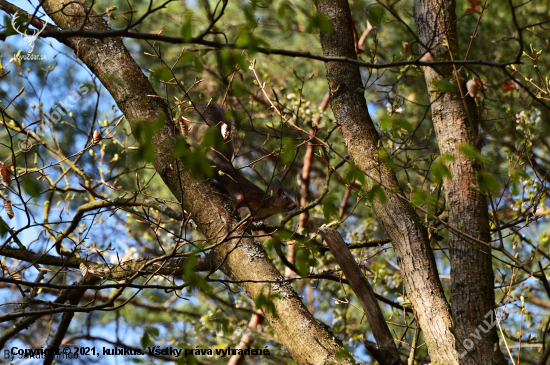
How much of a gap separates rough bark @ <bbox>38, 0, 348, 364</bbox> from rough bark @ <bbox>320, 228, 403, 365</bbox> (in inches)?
7.4

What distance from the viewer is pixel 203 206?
2.29m

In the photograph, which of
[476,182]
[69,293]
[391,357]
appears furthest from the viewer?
[69,293]

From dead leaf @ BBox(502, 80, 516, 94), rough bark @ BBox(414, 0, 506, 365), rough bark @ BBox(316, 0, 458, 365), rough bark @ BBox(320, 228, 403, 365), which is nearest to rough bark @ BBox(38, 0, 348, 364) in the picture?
rough bark @ BBox(320, 228, 403, 365)

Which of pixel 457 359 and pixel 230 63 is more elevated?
pixel 230 63

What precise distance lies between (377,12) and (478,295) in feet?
4.92

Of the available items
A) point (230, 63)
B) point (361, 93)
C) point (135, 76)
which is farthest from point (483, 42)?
point (230, 63)

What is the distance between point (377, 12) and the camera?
1305mm

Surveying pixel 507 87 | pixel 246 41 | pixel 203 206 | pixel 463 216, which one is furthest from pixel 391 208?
pixel 246 41

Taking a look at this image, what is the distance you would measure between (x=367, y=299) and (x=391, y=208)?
1.60 ft

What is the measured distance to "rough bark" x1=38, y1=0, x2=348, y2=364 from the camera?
6.40 feet

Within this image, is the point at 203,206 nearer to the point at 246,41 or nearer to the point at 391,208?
the point at 391,208

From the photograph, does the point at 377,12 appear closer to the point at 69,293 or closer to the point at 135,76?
the point at 135,76

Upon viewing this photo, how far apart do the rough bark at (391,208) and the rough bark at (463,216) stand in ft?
0.32

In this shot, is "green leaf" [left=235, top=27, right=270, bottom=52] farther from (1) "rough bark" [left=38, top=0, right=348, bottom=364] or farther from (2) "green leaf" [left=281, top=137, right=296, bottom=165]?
(1) "rough bark" [left=38, top=0, right=348, bottom=364]
